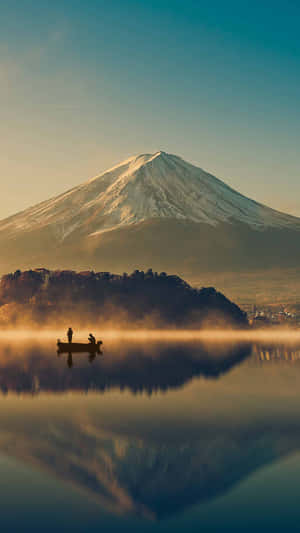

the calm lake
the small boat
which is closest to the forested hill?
the small boat

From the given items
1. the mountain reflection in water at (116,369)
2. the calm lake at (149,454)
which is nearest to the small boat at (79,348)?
the mountain reflection in water at (116,369)

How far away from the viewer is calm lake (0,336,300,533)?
17672 mm

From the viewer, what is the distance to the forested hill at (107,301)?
137 metres

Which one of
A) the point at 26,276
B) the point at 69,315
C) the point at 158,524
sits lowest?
the point at 158,524

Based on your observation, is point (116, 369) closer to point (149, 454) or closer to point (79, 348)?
point (79, 348)

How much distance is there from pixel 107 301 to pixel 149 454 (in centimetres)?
11655

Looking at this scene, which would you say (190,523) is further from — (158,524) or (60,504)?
(60,504)

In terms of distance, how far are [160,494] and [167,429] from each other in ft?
34.1

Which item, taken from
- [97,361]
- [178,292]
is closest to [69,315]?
[178,292]

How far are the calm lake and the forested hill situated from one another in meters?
86.4

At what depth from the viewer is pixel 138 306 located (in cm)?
14125

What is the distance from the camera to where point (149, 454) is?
974 inches

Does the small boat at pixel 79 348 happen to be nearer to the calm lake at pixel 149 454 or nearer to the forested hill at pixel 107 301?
the calm lake at pixel 149 454

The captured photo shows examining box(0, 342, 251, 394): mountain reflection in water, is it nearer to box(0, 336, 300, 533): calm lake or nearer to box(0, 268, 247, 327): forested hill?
box(0, 336, 300, 533): calm lake
